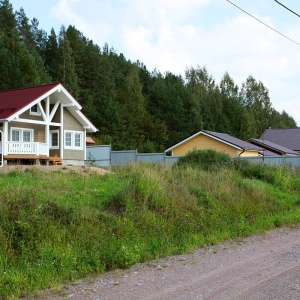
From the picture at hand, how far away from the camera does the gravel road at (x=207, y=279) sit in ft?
17.0

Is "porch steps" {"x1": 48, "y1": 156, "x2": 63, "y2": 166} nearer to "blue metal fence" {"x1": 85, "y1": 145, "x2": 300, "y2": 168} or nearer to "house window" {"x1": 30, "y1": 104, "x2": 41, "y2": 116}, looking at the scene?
"blue metal fence" {"x1": 85, "y1": 145, "x2": 300, "y2": 168}

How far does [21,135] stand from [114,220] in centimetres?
2038

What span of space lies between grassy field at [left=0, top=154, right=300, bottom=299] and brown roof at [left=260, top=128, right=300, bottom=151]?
107 ft

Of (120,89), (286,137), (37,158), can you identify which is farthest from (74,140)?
(120,89)

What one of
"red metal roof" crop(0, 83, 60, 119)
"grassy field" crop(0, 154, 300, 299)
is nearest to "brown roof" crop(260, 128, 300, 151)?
"red metal roof" crop(0, 83, 60, 119)

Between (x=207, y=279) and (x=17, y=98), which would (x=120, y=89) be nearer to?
(x=17, y=98)

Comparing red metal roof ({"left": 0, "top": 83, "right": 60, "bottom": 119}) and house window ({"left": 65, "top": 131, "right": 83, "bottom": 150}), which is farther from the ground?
red metal roof ({"left": 0, "top": 83, "right": 60, "bottom": 119})

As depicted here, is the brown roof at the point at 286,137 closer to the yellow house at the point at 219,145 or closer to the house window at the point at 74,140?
the yellow house at the point at 219,145

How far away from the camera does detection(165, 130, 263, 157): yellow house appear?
109ft

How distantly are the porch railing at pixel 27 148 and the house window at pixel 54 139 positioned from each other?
1929 millimetres

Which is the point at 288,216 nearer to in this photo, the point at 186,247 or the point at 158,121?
the point at 186,247

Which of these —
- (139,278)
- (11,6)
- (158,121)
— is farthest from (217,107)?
(139,278)

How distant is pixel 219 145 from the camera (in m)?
34.3

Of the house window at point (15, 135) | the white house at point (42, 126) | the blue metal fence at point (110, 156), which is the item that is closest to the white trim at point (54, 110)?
the white house at point (42, 126)
